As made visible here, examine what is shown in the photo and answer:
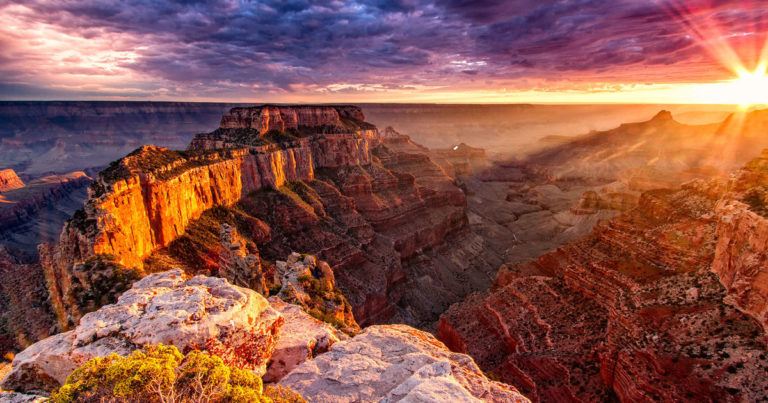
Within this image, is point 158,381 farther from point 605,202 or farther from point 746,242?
point 605,202

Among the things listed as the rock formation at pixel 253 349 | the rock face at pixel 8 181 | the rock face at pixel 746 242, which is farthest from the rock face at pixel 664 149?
the rock face at pixel 8 181

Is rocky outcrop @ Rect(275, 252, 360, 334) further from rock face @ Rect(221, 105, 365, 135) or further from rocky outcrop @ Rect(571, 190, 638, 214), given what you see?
rocky outcrop @ Rect(571, 190, 638, 214)

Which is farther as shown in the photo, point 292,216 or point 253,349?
point 292,216

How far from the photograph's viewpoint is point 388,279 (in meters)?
62.4

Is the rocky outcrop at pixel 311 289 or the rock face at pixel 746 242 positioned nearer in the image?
the rock face at pixel 746 242

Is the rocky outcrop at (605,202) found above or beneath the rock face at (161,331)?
beneath

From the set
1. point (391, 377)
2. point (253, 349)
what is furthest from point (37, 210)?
point (391, 377)

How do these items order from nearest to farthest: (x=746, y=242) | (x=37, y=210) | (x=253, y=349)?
1. (x=253, y=349)
2. (x=746, y=242)
3. (x=37, y=210)

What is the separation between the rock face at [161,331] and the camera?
43.8 feet

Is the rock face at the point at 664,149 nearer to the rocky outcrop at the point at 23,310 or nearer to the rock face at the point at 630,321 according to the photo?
the rock face at the point at 630,321

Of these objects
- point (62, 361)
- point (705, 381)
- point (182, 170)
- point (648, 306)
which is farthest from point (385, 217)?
point (62, 361)

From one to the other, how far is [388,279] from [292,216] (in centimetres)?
1789

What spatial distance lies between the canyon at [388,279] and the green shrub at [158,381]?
298cm

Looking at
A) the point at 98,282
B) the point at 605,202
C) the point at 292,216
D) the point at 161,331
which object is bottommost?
the point at 605,202
